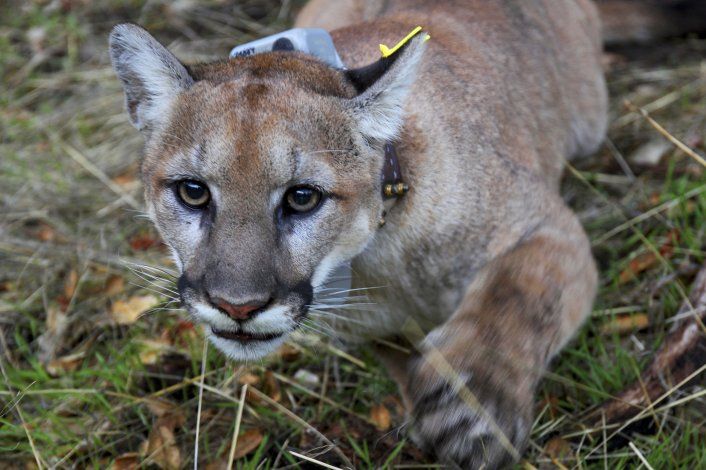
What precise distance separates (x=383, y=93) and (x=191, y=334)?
1442mm

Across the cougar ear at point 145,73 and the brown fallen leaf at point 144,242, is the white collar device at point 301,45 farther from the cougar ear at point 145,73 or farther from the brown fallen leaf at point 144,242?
the brown fallen leaf at point 144,242

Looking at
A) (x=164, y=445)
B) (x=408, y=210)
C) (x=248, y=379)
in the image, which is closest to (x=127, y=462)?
(x=164, y=445)

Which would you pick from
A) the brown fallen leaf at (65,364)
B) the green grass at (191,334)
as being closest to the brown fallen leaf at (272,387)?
the green grass at (191,334)

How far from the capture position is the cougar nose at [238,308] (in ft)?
6.83

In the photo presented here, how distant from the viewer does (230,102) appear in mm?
2293

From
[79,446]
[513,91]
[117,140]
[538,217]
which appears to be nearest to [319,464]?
[79,446]

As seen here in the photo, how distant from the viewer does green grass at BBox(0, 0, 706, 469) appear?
275 centimetres

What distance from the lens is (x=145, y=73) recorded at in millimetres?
2498

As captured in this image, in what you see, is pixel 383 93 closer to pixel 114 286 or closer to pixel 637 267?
pixel 637 267

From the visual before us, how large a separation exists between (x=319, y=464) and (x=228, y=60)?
1.33 metres

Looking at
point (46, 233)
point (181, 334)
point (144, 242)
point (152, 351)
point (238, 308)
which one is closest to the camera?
point (238, 308)

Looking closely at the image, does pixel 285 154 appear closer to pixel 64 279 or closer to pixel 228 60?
pixel 228 60

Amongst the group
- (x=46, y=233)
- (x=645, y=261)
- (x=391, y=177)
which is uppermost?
(x=391, y=177)

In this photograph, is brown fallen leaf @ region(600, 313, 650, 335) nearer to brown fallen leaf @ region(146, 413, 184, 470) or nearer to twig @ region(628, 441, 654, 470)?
twig @ region(628, 441, 654, 470)
